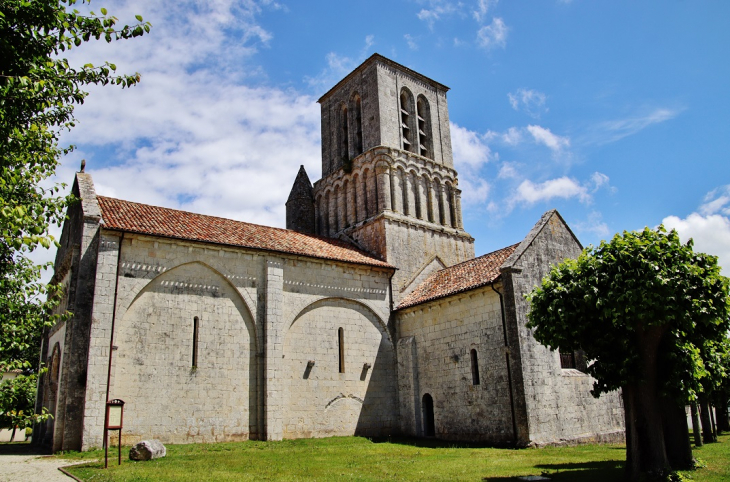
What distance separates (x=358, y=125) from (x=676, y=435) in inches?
972

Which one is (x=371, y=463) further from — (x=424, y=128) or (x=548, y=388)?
(x=424, y=128)

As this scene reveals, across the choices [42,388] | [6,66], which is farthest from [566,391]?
[42,388]

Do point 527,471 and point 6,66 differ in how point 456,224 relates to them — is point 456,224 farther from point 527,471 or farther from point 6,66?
point 6,66

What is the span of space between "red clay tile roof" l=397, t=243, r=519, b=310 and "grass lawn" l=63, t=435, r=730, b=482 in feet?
21.4

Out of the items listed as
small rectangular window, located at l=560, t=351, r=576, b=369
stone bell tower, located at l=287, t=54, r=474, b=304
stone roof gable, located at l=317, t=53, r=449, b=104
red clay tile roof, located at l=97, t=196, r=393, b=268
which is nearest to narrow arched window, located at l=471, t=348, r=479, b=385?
small rectangular window, located at l=560, t=351, r=576, b=369

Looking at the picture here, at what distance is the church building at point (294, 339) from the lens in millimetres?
19172

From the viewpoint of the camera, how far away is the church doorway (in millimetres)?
24203

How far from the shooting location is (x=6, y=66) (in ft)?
26.7

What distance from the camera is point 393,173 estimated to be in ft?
99.6

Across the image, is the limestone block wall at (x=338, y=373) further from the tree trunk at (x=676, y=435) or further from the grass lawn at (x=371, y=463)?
the tree trunk at (x=676, y=435)

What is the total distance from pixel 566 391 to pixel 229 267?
1439cm

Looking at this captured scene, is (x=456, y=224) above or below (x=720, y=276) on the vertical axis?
above

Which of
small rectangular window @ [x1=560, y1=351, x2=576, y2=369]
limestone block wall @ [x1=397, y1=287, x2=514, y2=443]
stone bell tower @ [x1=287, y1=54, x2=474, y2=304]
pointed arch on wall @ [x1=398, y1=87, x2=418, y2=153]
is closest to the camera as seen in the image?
limestone block wall @ [x1=397, y1=287, x2=514, y2=443]

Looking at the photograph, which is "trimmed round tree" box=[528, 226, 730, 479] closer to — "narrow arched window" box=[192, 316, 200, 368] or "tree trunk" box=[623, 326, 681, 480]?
"tree trunk" box=[623, 326, 681, 480]
